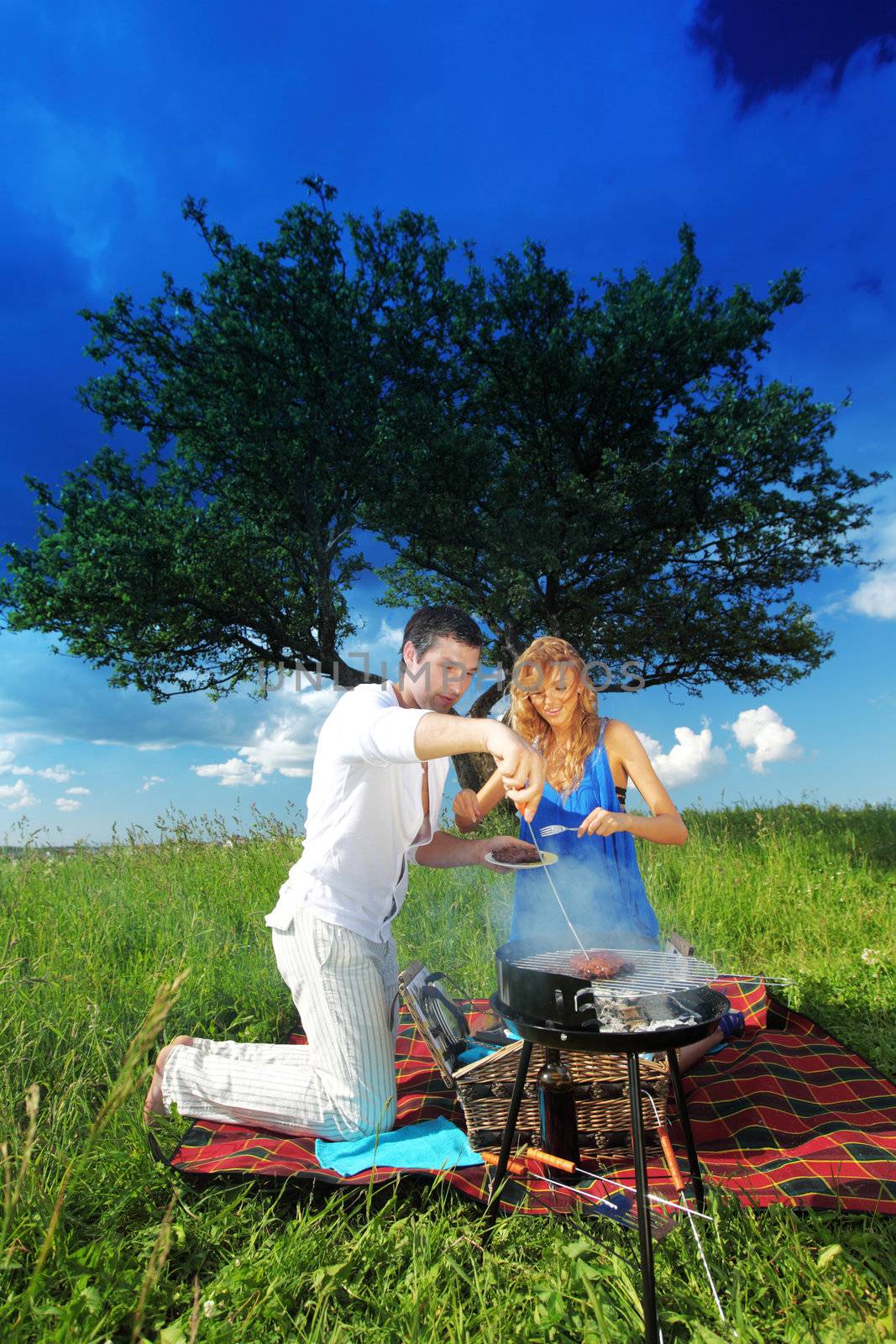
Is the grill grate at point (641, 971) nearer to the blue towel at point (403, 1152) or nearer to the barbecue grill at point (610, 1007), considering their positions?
the barbecue grill at point (610, 1007)

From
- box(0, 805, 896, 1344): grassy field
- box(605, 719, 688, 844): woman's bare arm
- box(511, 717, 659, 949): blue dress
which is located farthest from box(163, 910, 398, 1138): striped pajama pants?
box(605, 719, 688, 844): woman's bare arm

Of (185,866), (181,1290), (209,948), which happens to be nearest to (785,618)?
(185,866)

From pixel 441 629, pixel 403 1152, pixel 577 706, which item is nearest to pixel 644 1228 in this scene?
pixel 403 1152

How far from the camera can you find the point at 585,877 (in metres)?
3.95

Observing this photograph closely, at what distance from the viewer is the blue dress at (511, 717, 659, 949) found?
3.86m

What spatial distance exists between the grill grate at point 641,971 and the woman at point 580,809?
709mm

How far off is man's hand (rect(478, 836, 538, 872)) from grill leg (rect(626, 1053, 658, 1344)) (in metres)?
1.12

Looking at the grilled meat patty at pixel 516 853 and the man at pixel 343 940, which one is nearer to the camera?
the man at pixel 343 940

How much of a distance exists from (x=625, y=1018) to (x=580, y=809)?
1755 millimetres

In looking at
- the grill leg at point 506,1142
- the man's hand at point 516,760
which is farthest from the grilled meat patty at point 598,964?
the man's hand at point 516,760

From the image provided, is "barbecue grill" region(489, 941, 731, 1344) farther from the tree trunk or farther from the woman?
the tree trunk

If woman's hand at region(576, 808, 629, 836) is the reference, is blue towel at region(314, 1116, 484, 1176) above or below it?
Result: below

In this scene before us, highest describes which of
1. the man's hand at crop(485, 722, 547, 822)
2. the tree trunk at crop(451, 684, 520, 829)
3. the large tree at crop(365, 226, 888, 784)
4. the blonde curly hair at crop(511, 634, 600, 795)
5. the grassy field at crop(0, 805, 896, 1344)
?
the large tree at crop(365, 226, 888, 784)

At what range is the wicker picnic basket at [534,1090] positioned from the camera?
3080 millimetres
